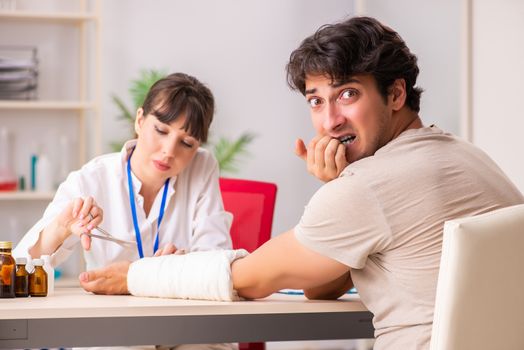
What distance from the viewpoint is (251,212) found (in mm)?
3041

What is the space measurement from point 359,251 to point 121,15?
3.90m

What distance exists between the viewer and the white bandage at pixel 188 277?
1823 millimetres

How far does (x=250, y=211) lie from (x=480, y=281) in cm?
165

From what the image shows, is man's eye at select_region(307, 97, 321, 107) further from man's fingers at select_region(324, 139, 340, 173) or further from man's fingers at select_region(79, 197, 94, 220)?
man's fingers at select_region(79, 197, 94, 220)

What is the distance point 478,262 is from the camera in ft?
4.71

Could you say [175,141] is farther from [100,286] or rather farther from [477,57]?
[477,57]

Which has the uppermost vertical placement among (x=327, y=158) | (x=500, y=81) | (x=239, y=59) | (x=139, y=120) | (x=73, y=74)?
(x=239, y=59)

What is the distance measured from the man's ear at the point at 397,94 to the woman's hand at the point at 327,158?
0.17 m

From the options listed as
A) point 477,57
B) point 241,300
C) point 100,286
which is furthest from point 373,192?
point 477,57

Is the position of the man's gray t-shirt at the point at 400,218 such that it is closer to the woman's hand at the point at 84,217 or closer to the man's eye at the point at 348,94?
the man's eye at the point at 348,94

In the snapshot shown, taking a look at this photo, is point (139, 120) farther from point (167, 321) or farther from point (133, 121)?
point (133, 121)

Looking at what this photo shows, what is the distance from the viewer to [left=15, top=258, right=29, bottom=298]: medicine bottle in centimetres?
193

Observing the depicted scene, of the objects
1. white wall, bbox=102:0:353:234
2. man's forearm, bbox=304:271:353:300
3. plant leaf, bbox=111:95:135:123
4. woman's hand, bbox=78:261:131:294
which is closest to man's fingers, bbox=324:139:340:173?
man's forearm, bbox=304:271:353:300

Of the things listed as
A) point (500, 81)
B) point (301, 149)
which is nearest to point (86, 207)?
point (301, 149)
